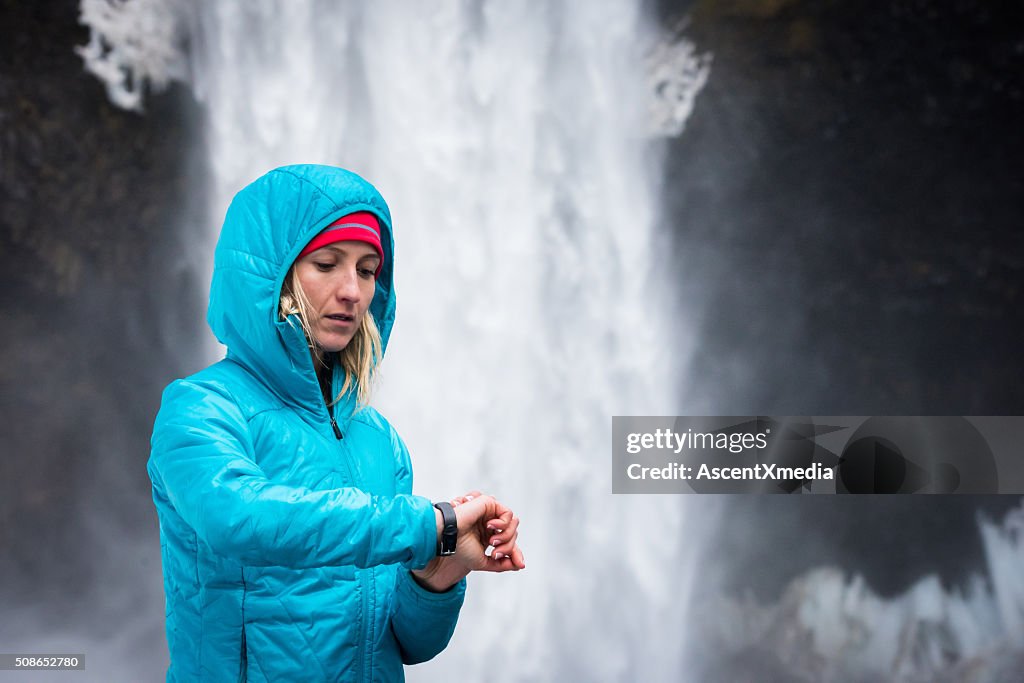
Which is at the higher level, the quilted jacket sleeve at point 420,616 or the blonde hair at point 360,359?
the blonde hair at point 360,359

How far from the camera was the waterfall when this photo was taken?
471cm

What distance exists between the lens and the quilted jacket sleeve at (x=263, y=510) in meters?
0.81

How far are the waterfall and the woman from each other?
12.0ft

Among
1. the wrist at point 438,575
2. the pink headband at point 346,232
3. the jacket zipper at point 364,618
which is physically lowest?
the jacket zipper at point 364,618

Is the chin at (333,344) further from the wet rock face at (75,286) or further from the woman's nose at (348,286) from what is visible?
the wet rock face at (75,286)

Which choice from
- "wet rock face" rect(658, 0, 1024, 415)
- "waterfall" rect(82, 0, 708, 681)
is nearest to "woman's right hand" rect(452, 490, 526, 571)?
"waterfall" rect(82, 0, 708, 681)

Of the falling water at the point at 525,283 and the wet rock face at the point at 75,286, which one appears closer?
the wet rock face at the point at 75,286

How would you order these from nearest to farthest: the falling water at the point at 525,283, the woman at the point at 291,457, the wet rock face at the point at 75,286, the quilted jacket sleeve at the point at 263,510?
the quilted jacket sleeve at the point at 263,510 → the woman at the point at 291,457 → the wet rock face at the point at 75,286 → the falling water at the point at 525,283

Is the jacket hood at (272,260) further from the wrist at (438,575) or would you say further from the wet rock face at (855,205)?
the wet rock face at (855,205)

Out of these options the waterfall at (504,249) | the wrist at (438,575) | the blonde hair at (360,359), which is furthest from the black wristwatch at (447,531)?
the waterfall at (504,249)

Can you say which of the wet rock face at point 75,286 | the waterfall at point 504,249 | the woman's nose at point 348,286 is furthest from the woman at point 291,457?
the wet rock face at point 75,286

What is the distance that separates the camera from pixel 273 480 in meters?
0.95

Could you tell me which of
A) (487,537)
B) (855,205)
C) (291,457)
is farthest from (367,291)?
(855,205)

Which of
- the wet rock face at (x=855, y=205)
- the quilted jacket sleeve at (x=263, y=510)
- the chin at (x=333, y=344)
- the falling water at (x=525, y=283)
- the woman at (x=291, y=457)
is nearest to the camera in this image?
the quilted jacket sleeve at (x=263, y=510)
